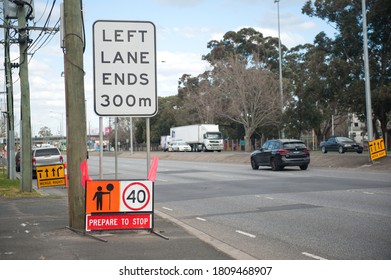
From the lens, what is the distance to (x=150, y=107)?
8883 mm

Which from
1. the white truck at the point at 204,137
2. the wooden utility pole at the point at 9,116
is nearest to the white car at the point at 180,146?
the white truck at the point at 204,137

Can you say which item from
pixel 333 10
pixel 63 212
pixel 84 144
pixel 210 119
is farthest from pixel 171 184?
pixel 210 119

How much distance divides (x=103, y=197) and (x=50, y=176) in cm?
1254

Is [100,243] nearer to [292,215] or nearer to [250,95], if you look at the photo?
[292,215]

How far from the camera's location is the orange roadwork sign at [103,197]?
8648 mm

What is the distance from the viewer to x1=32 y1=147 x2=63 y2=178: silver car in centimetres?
2847

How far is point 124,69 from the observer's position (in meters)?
8.88

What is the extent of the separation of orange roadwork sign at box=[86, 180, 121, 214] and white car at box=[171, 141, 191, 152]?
67.3 metres

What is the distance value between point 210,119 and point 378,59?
36.1m

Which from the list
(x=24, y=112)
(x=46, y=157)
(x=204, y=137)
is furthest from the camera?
(x=204, y=137)

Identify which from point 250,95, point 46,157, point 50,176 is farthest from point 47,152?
point 250,95

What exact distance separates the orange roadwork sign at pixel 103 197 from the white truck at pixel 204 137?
60134 mm

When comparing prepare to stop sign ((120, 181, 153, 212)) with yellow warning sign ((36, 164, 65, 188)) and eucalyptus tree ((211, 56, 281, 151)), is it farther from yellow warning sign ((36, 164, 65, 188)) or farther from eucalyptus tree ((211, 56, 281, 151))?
eucalyptus tree ((211, 56, 281, 151))

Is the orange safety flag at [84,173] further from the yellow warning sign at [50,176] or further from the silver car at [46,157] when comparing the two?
the silver car at [46,157]
